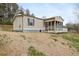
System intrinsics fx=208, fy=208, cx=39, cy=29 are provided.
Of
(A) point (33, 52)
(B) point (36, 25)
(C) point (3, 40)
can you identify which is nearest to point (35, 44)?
(A) point (33, 52)

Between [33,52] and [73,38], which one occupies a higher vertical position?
[73,38]

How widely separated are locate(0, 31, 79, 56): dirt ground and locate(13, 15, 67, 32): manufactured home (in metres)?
0.06

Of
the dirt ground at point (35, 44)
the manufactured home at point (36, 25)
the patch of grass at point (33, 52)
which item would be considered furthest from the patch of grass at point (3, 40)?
the patch of grass at point (33, 52)

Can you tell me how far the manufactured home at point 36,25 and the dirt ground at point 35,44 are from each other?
6cm

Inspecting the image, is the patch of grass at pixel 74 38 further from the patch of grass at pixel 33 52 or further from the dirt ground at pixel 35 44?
the patch of grass at pixel 33 52

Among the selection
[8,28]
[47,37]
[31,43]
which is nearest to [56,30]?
[47,37]

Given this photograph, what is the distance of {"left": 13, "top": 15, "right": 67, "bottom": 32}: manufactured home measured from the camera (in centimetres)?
243

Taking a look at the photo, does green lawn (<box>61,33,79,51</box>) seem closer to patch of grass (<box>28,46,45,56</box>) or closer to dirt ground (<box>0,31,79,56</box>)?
dirt ground (<box>0,31,79,56</box>)

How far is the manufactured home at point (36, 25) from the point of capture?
95.8 inches

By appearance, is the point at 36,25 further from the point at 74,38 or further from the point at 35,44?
the point at 74,38

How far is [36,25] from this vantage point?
2.46m

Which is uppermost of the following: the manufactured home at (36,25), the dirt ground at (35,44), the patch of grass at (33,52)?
the manufactured home at (36,25)

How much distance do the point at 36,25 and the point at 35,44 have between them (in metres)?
0.23

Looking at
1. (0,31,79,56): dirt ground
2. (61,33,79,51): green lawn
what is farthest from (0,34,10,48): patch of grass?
(61,33,79,51): green lawn
